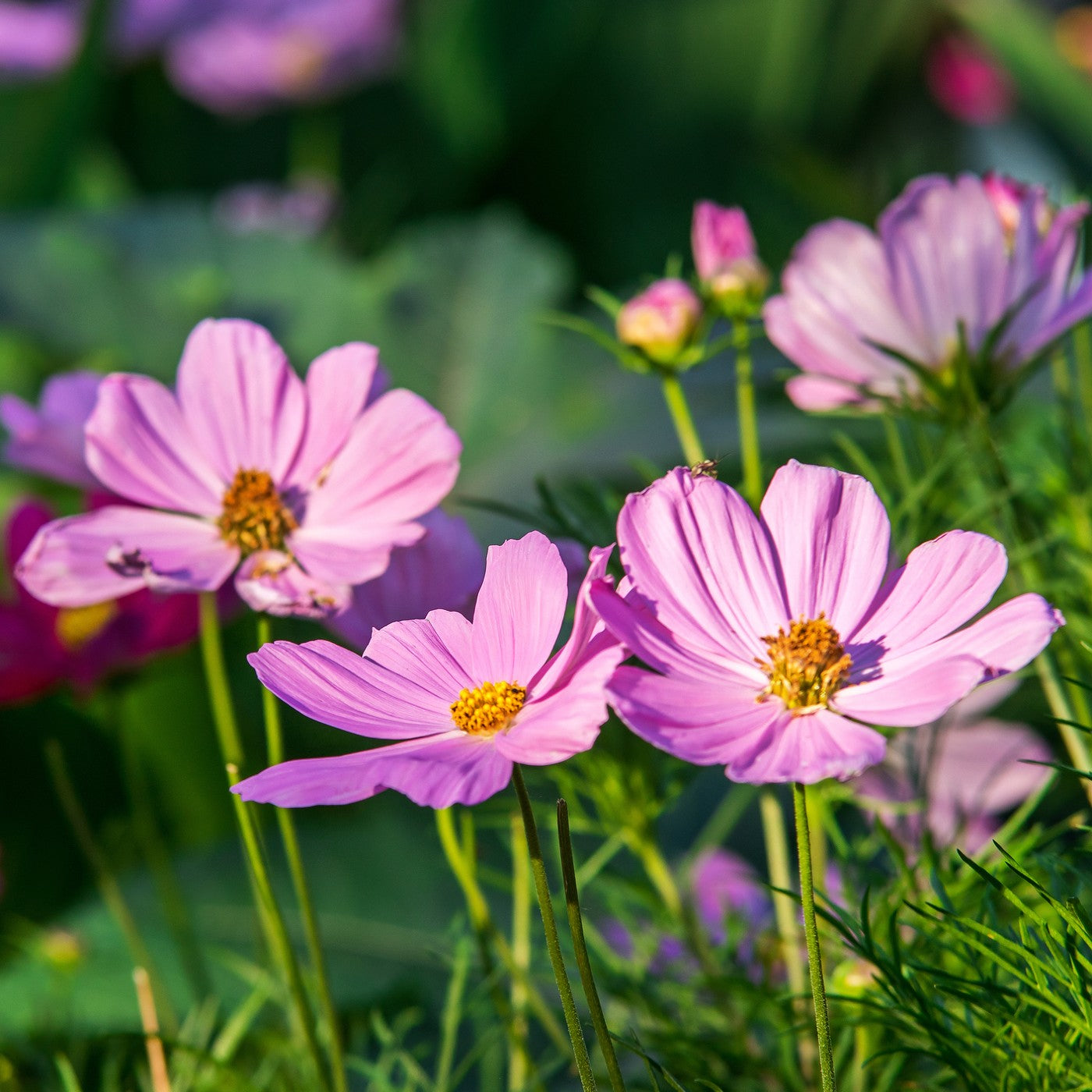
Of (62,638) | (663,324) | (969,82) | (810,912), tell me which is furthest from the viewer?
(969,82)

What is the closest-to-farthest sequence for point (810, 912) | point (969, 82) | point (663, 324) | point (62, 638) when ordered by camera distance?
point (810, 912) < point (663, 324) < point (62, 638) < point (969, 82)

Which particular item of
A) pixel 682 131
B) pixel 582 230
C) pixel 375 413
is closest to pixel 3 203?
pixel 582 230

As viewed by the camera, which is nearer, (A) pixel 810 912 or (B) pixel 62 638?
(A) pixel 810 912

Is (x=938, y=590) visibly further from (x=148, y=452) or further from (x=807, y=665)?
(x=148, y=452)

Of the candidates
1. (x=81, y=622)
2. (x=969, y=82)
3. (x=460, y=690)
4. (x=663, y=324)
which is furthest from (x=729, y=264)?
(x=969, y=82)

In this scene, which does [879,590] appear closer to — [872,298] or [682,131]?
[872,298]

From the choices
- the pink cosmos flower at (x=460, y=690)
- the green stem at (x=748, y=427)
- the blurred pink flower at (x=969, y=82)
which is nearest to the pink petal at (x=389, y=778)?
the pink cosmos flower at (x=460, y=690)

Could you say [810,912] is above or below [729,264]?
below
